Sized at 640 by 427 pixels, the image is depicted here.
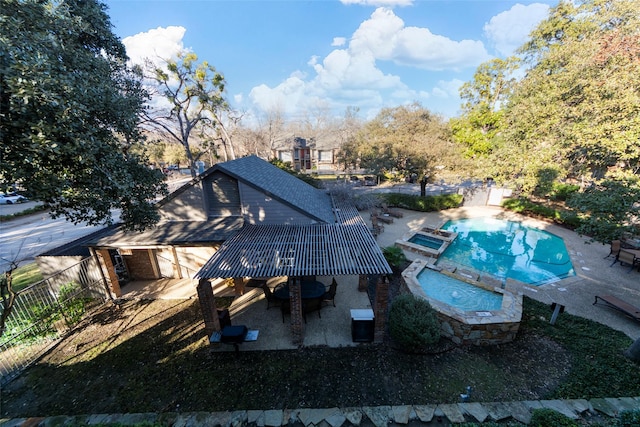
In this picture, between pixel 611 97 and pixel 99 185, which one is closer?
pixel 99 185

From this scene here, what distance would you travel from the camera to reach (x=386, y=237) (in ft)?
59.9

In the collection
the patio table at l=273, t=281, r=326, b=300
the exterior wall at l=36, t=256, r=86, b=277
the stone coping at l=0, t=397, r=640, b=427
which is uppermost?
the exterior wall at l=36, t=256, r=86, b=277

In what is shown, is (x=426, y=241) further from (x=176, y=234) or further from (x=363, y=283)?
(x=176, y=234)

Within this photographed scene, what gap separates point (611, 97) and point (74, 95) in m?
20.2

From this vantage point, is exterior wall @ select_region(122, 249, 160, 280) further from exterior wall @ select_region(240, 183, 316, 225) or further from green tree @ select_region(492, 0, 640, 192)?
green tree @ select_region(492, 0, 640, 192)

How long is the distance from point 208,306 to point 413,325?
6.93 meters

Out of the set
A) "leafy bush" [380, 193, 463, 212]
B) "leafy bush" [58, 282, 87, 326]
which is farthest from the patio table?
"leafy bush" [380, 193, 463, 212]

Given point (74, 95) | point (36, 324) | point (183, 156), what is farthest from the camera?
point (183, 156)

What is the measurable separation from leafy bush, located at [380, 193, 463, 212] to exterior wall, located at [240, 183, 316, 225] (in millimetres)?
14840

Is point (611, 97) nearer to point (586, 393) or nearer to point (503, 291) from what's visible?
point (503, 291)

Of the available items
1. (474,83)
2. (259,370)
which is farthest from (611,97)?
(474,83)

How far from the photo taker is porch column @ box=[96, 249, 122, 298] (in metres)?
11.0

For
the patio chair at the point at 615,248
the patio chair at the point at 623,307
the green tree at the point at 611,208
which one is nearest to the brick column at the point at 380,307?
the green tree at the point at 611,208

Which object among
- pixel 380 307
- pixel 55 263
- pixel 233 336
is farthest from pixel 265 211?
pixel 55 263
